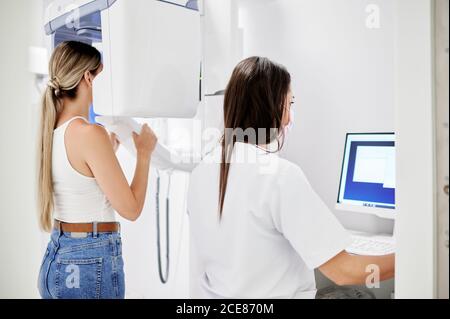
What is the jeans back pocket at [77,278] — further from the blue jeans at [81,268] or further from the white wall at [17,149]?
the white wall at [17,149]

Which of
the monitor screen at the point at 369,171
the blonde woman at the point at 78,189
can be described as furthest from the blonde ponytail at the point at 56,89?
the monitor screen at the point at 369,171

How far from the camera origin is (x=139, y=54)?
102 cm

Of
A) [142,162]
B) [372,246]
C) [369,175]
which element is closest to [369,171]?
[369,175]

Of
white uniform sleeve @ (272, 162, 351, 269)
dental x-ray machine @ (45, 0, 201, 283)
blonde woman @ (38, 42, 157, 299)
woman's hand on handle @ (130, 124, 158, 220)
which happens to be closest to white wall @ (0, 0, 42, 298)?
dental x-ray machine @ (45, 0, 201, 283)

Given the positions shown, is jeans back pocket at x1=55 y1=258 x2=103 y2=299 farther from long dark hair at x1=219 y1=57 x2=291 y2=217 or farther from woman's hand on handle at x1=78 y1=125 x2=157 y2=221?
long dark hair at x1=219 y1=57 x2=291 y2=217

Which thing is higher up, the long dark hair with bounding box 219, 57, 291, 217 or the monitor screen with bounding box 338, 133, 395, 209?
the long dark hair with bounding box 219, 57, 291, 217

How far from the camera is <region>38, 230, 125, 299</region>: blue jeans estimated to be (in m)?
1.07

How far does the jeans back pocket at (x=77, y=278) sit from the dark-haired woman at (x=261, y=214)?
0.28 metres

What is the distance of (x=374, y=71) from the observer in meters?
1.39

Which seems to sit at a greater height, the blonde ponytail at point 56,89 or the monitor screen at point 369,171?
the blonde ponytail at point 56,89

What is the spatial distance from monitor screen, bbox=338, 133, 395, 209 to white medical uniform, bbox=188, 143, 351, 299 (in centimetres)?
42

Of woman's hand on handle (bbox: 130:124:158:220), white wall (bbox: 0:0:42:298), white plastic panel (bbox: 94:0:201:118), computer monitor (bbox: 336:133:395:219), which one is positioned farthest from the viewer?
white wall (bbox: 0:0:42:298)

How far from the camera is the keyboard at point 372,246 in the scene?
1160 mm

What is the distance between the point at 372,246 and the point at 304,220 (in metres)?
0.42
